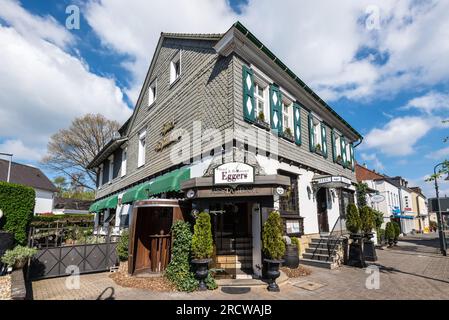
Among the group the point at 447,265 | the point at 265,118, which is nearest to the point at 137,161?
the point at 265,118

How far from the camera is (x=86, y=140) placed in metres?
31.3

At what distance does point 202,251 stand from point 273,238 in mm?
1865

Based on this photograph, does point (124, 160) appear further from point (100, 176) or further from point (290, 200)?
point (290, 200)

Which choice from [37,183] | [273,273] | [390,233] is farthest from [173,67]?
[37,183]

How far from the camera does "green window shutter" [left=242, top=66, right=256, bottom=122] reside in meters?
9.23

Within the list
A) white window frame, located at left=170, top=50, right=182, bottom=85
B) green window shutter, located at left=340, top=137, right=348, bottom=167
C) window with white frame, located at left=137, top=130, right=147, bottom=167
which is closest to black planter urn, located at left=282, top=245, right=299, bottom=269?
white window frame, located at left=170, top=50, right=182, bottom=85

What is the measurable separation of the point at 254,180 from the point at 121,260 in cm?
626

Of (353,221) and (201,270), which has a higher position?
(353,221)

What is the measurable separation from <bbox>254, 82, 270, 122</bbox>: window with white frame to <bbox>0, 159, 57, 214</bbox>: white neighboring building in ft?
128

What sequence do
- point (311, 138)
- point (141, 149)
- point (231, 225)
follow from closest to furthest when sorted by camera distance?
point (231, 225) < point (311, 138) < point (141, 149)

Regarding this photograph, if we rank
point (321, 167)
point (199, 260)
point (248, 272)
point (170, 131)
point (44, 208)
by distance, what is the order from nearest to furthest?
1. point (199, 260)
2. point (248, 272)
3. point (170, 131)
4. point (321, 167)
5. point (44, 208)

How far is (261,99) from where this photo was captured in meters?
10.6

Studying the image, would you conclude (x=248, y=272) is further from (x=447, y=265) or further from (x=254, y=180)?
(x=447, y=265)

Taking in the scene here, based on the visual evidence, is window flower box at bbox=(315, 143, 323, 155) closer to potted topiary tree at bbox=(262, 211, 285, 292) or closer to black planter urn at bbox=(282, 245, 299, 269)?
black planter urn at bbox=(282, 245, 299, 269)
